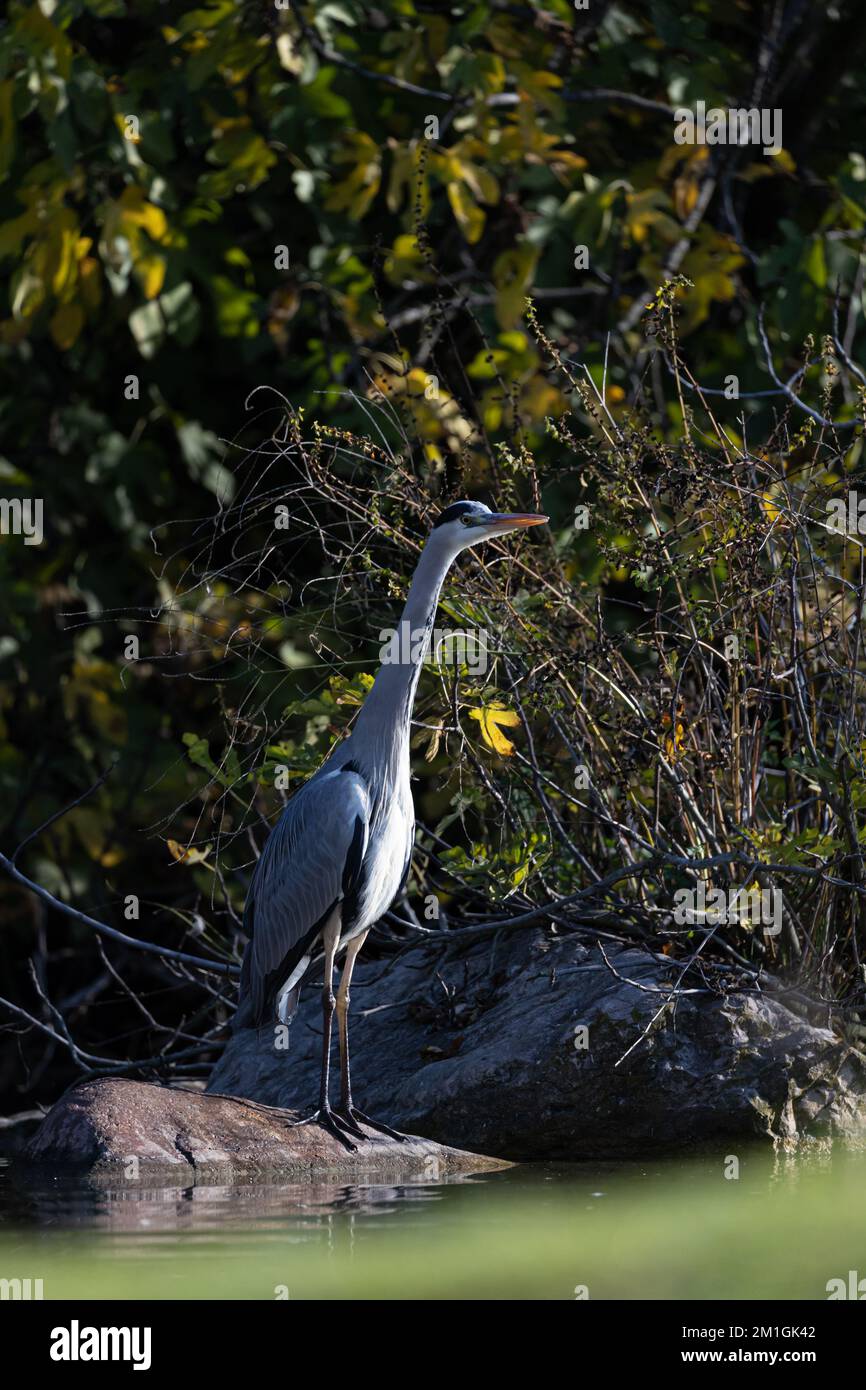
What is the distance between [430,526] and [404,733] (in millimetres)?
717

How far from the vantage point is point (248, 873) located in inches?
319

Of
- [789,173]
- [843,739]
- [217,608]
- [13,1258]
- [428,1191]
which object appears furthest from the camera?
[789,173]

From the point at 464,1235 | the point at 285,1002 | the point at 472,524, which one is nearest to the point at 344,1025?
the point at 285,1002

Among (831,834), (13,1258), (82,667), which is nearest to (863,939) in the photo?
(831,834)

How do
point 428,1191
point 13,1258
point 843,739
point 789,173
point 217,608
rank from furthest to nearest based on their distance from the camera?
1. point 789,173
2. point 217,608
3. point 843,739
4. point 428,1191
5. point 13,1258

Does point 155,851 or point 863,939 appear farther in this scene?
point 155,851

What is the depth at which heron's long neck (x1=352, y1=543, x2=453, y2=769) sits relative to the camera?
5.18m

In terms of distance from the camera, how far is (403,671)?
523cm

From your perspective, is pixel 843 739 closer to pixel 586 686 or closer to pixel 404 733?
pixel 586 686

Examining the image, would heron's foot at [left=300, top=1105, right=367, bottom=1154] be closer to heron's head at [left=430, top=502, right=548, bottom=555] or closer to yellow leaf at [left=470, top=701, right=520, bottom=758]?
yellow leaf at [left=470, top=701, right=520, bottom=758]

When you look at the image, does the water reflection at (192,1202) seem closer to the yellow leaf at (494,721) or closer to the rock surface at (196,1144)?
the rock surface at (196,1144)

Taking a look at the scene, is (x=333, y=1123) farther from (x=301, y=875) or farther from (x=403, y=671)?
(x=403, y=671)

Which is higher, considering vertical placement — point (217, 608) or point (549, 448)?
point (549, 448)

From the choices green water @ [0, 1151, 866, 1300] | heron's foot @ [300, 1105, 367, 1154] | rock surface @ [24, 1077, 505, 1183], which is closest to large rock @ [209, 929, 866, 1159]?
green water @ [0, 1151, 866, 1300]
